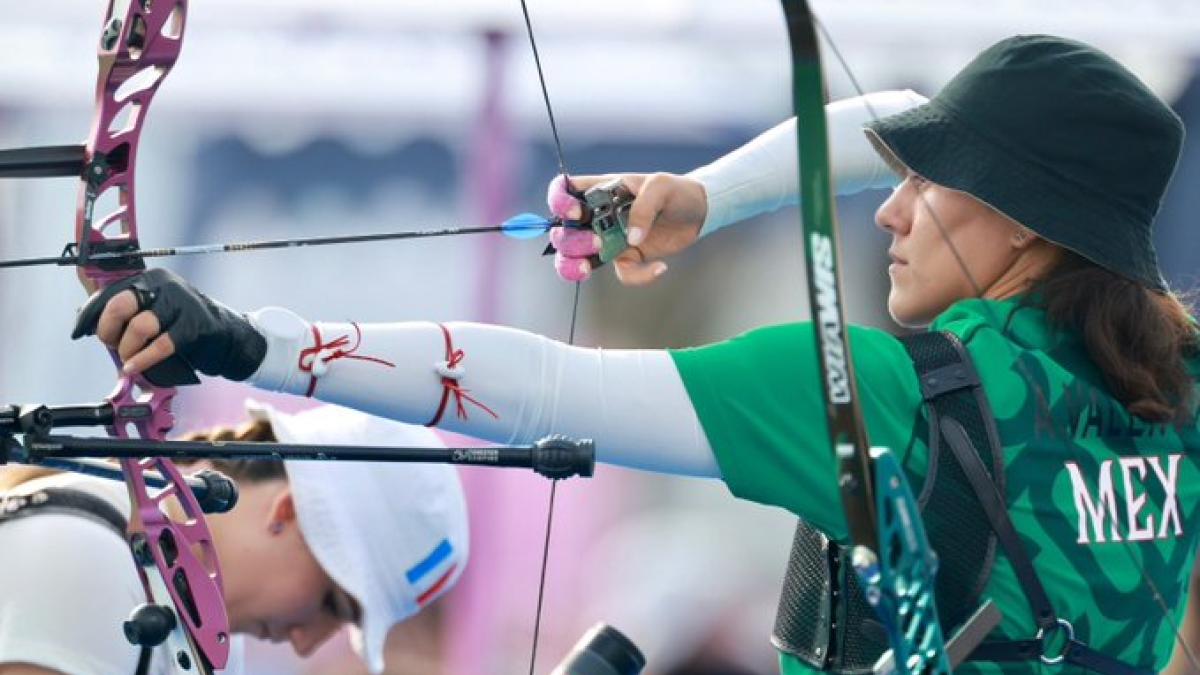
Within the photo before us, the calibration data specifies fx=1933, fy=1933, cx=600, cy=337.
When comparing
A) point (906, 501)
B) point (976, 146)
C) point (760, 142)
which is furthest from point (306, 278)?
point (906, 501)

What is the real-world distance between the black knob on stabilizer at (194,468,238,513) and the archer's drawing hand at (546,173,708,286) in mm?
503

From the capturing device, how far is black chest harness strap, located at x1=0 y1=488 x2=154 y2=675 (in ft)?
8.14

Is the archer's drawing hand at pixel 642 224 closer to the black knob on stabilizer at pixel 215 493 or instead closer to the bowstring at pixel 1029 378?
the bowstring at pixel 1029 378

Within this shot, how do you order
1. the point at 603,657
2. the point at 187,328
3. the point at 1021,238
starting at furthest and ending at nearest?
the point at 603,657
the point at 1021,238
the point at 187,328

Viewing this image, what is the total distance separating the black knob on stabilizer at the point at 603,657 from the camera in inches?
94.7

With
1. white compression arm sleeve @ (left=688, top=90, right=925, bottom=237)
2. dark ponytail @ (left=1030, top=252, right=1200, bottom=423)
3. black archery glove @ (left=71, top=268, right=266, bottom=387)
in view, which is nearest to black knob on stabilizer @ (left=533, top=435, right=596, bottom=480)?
black archery glove @ (left=71, top=268, right=266, bottom=387)

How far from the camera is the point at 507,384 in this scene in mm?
2088

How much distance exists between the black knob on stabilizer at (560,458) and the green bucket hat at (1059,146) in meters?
0.54

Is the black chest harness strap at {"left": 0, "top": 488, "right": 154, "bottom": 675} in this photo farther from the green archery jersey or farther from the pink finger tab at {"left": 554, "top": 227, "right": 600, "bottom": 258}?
the green archery jersey

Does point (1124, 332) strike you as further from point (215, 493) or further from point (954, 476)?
point (215, 493)

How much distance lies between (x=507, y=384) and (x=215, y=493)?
0.54m

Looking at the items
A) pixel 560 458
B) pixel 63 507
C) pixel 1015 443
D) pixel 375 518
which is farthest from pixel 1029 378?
pixel 375 518

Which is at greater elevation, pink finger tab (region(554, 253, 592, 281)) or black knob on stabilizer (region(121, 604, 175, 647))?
pink finger tab (region(554, 253, 592, 281))

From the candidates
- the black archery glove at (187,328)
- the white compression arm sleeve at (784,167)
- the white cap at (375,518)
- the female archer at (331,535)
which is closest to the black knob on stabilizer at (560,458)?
the black archery glove at (187,328)
